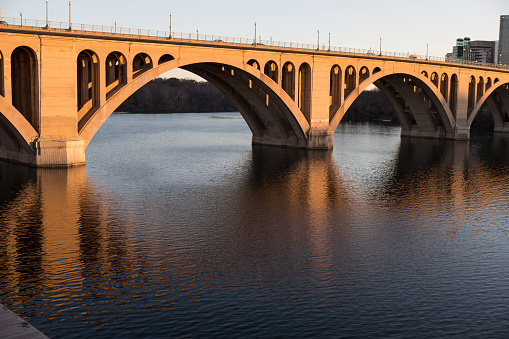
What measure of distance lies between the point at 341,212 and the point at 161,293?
626 inches

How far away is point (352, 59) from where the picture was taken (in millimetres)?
65938

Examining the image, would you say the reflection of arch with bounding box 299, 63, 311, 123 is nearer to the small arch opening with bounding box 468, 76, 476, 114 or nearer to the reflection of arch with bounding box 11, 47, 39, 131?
the reflection of arch with bounding box 11, 47, 39, 131

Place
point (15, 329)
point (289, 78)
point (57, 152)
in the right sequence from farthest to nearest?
point (289, 78) → point (57, 152) → point (15, 329)

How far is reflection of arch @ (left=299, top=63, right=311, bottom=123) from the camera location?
6162cm

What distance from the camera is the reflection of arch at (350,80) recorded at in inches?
Answer: 2623

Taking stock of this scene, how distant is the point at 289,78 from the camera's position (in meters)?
60.8

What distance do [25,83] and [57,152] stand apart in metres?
5.59

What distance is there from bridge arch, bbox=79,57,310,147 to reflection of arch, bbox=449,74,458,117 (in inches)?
1251

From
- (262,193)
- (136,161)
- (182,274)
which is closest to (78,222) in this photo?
(182,274)

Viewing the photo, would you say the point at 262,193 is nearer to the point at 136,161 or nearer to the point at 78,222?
the point at 78,222

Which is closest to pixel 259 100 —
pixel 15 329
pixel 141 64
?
pixel 141 64

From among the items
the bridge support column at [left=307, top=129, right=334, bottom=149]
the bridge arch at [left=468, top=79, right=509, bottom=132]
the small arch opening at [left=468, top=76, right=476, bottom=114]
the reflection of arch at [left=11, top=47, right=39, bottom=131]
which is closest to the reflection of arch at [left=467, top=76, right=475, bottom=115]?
the small arch opening at [left=468, top=76, right=476, bottom=114]

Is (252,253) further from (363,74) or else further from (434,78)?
(434,78)

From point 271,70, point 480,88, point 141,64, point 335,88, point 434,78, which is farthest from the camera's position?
point 480,88
